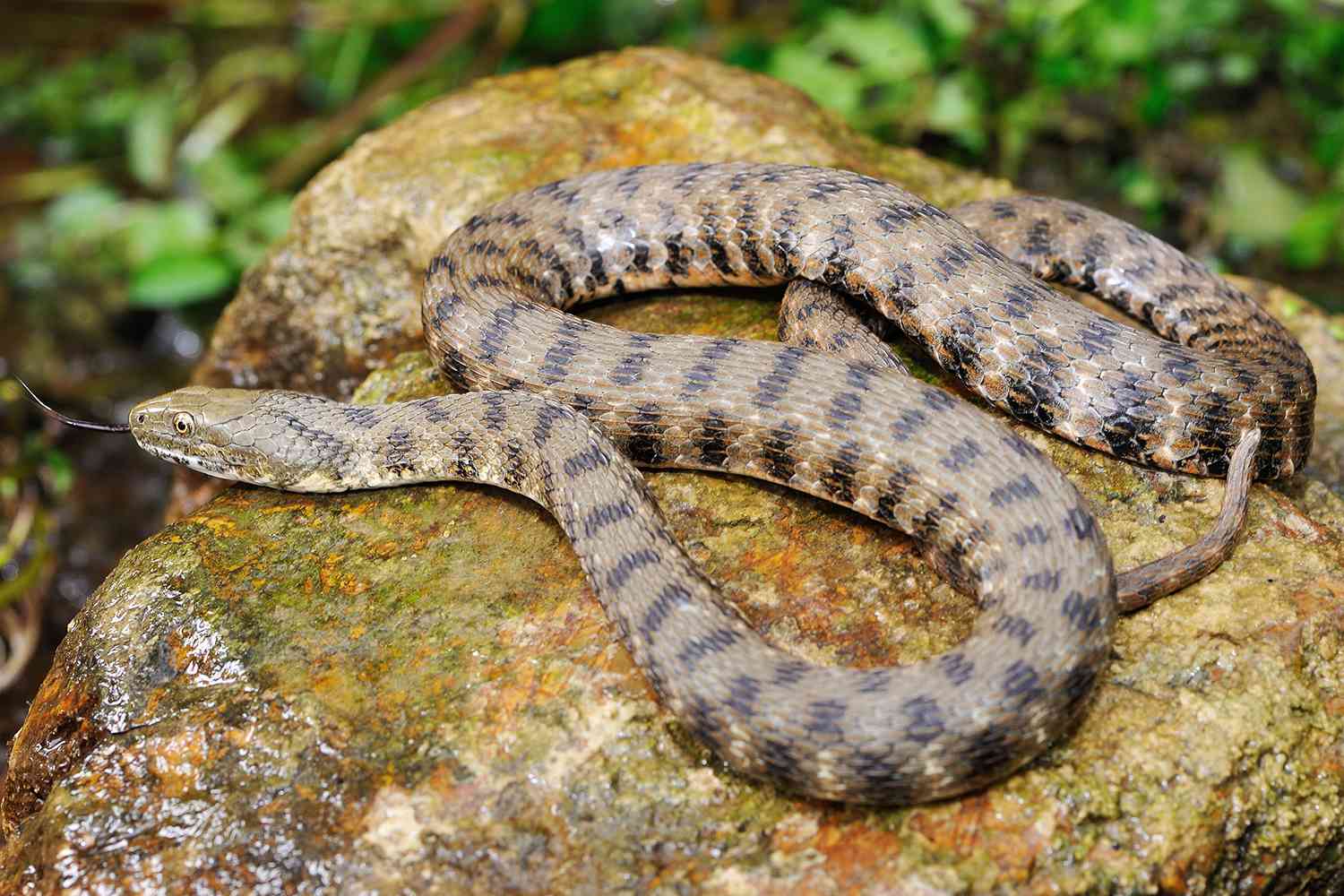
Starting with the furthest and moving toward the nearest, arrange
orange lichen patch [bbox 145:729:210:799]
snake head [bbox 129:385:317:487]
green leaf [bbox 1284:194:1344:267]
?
green leaf [bbox 1284:194:1344:267]
snake head [bbox 129:385:317:487]
orange lichen patch [bbox 145:729:210:799]

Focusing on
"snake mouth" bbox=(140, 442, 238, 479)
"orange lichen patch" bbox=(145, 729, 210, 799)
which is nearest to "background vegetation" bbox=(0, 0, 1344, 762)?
"snake mouth" bbox=(140, 442, 238, 479)

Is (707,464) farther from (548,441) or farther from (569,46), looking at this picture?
(569,46)

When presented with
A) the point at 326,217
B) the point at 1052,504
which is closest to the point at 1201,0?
the point at 1052,504

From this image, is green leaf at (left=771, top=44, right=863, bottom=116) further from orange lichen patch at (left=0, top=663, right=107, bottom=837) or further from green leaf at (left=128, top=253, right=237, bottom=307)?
orange lichen patch at (left=0, top=663, right=107, bottom=837)

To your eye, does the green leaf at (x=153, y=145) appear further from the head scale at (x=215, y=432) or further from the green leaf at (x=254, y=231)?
the head scale at (x=215, y=432)

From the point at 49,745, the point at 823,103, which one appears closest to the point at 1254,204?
the point at 823,103

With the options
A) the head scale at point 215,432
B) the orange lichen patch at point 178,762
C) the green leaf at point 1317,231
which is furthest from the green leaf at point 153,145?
the green leaf at point 1317,231
